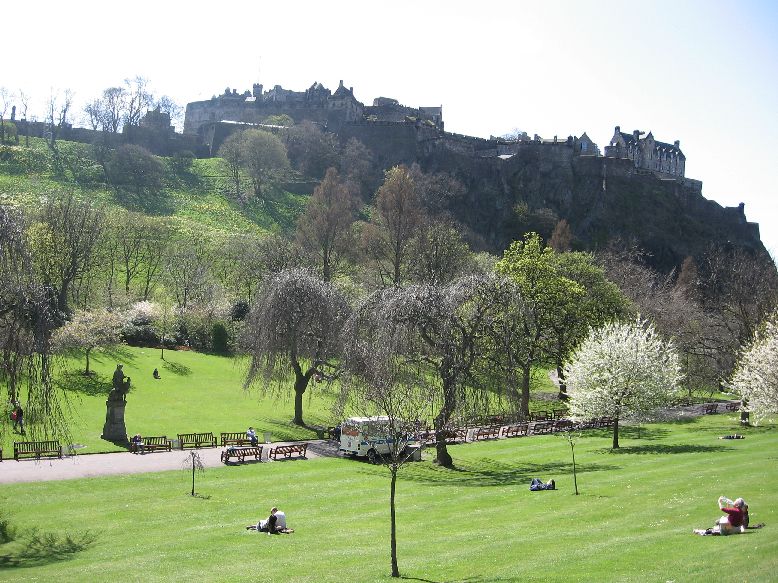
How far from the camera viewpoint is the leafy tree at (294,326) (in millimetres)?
38625

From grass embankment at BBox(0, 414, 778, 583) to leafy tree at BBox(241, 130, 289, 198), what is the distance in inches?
3191

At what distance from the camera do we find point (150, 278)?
2734 inches

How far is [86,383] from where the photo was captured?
1649 inches

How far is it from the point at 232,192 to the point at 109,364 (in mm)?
63195

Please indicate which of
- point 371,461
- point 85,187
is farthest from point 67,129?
point 371,461

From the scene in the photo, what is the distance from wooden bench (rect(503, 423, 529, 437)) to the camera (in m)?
41.0

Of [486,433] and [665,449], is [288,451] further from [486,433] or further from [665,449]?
[665,449]

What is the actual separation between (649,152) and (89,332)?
132 m

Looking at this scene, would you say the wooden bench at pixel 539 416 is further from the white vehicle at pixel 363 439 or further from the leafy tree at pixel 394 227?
the leafy tree at pixel 394 227

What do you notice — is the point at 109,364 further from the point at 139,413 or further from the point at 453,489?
the point at 453,489

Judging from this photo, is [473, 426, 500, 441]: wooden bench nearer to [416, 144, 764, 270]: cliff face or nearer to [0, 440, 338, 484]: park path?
[0, 440, 338, 484]: park path

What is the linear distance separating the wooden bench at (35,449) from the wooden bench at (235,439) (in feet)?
22.0

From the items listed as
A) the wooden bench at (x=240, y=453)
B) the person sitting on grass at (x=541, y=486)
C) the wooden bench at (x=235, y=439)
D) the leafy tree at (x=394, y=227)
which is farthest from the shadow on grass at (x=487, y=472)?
the leafy tree at (x=394, y=227)

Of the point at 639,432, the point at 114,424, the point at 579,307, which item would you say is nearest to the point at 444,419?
the point at 114,424
